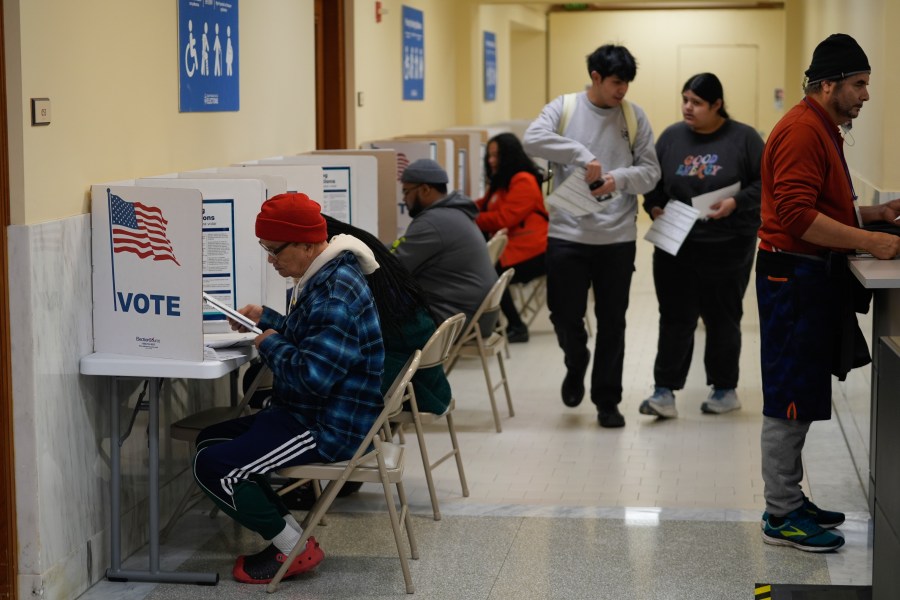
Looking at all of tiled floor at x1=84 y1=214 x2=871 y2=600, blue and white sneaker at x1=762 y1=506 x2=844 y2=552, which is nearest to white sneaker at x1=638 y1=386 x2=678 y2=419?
Answer: tiled floor at x1=84 y1=214 x2=871 y2=600

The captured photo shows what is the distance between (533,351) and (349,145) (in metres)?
1.73

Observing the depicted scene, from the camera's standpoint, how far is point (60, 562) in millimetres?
3596

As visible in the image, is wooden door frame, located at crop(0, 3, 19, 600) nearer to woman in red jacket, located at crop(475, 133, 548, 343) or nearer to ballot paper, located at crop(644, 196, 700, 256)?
ballot paper, located at crop(644, 196, 700, 256)

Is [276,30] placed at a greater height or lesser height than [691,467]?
greater

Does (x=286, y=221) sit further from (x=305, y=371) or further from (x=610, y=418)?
(x=610, y=418)

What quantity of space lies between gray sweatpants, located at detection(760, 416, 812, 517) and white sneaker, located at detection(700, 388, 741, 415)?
1.95 meters

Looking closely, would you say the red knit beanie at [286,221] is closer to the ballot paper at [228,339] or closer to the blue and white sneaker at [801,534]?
the ballot paper at [228,339]

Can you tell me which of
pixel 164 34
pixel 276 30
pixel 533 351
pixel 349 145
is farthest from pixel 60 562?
pixel 533 351

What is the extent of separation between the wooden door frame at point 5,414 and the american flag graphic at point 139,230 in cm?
41

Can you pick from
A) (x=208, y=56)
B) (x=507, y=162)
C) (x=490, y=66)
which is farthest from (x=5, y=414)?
(x=490, y=66)

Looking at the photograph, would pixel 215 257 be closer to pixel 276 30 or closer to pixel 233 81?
pixel 233 81

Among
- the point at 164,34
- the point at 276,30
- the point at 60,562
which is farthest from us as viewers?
the point at 276,30

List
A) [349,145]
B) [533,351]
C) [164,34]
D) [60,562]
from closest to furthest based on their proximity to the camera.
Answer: [60,562]
[164,34]
[349,145]
[533,351]

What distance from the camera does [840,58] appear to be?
3820mm
